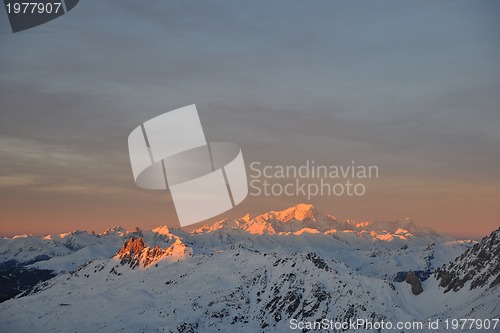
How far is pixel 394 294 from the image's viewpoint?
→ 7293 inches

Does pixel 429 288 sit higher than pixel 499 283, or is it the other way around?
pixel 499 283

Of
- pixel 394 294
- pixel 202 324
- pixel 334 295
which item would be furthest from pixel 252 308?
pixel 394 294

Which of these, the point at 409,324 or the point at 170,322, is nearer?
the point at 409,324

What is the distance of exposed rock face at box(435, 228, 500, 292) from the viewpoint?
170 metres

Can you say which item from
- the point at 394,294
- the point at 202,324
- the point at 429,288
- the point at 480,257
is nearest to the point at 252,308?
the point at 202,324

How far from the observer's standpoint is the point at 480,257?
594 ft

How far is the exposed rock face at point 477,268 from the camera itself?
169625 millimetres

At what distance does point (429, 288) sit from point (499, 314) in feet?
223

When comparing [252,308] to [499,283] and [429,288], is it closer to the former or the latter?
[429,288]

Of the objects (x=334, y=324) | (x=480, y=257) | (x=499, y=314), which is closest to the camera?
(x=499, y=314)

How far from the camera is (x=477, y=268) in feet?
588

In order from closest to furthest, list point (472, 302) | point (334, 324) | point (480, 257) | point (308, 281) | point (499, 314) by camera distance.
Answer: point (499, 314) < point (472, 302) < point (334, 324) < point (480, 257) < point (308, 281)

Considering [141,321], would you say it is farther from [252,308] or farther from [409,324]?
[409,324]

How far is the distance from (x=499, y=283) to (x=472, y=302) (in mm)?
10753
